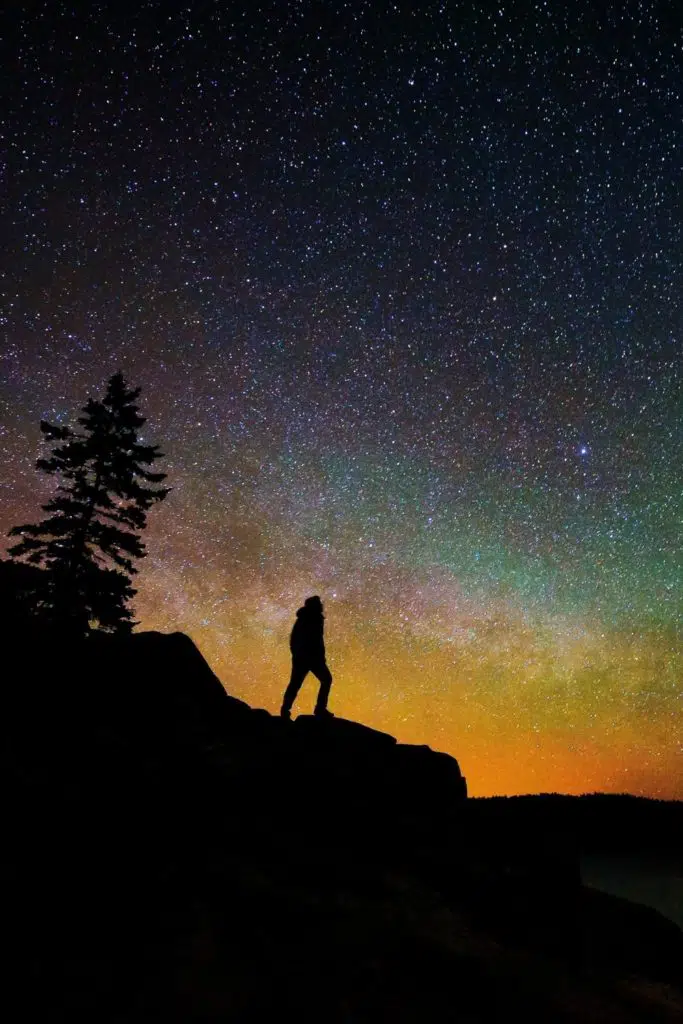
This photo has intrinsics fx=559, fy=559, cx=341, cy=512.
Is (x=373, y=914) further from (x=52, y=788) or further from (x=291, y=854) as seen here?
(x=52, y=788)

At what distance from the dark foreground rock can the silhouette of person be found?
0.43 meters

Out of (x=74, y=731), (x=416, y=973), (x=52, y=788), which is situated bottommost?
(x=416, y=973)

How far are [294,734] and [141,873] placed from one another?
459cm

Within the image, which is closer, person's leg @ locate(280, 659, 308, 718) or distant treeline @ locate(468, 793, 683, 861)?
person's leg @ locate(280, 659, 308, 718)

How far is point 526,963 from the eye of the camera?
20.3 feet

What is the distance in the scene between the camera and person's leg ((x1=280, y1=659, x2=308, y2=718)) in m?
10.6

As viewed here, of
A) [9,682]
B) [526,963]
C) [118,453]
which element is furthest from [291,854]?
[118,453]

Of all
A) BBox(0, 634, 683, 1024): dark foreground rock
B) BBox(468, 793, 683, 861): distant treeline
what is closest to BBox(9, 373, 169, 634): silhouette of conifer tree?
BBox(0, 634, 683, 1024): dark foreground rock

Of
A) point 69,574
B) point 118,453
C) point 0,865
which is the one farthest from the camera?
point 118,453

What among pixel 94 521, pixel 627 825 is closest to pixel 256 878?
pixel 94 521

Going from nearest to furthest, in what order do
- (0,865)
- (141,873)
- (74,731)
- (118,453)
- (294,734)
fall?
(0,865) < (141,873) < (74,731) < (294,734) < (118,453)

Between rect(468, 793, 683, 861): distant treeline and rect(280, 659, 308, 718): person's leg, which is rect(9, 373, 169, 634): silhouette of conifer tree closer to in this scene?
rect(280, 659, 308, 718): person's leg

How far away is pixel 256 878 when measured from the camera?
20.7 ft

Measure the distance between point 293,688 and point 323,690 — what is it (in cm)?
58
